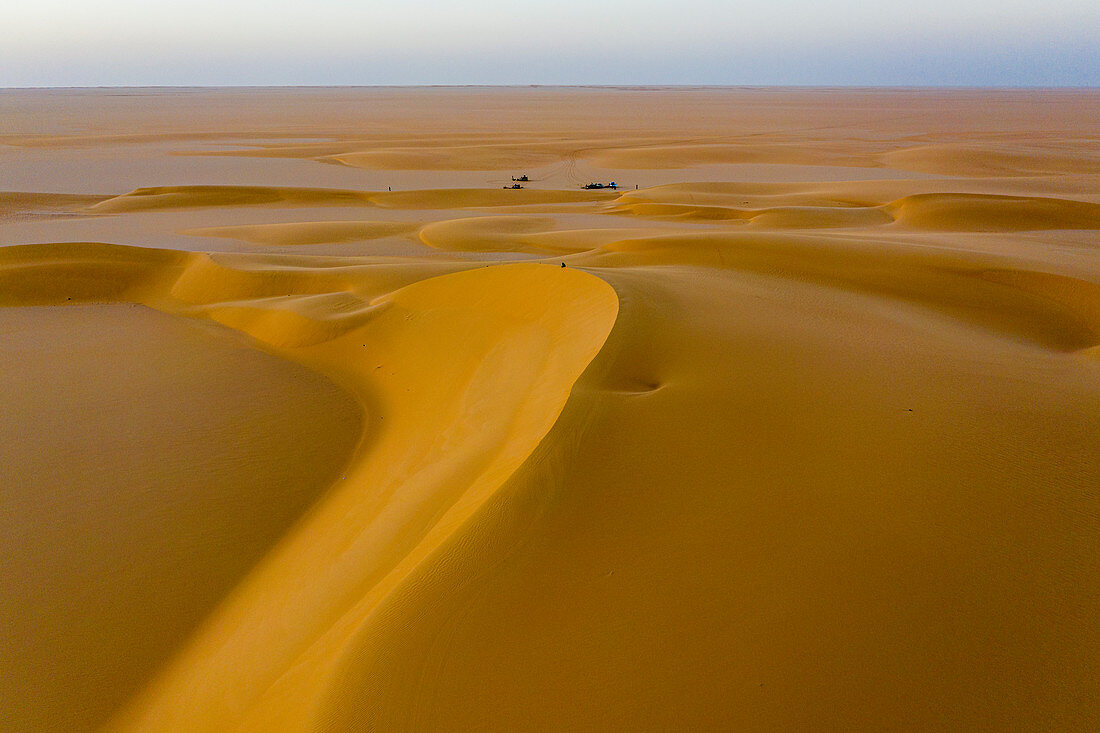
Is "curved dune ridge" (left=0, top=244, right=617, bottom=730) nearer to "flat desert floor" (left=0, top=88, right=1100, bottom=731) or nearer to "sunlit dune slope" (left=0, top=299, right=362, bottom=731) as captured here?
"flat desert floor" (left=0, top=88, right=1100, bottom=731)

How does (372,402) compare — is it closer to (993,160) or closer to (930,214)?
(930,214)

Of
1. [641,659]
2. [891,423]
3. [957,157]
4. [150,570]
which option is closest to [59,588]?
[150,570]

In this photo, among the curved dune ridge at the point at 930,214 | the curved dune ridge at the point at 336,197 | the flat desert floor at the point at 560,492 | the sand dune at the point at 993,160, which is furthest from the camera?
the sand dune at the point at 993,160

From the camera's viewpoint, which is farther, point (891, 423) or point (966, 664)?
point (891, 423)

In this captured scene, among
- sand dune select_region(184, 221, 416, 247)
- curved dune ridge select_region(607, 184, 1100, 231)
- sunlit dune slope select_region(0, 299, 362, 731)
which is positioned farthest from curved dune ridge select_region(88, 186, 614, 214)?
sunlit dune slope select_region(0, 299, 362, 731)

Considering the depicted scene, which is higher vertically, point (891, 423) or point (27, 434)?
point (891, 423)

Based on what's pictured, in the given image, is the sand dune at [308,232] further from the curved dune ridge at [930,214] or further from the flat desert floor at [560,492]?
the curved dune ridge at [930,214]

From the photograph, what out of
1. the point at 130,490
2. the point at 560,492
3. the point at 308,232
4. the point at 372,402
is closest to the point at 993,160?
the point at 308,232

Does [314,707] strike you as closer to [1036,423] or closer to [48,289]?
[1036,423]

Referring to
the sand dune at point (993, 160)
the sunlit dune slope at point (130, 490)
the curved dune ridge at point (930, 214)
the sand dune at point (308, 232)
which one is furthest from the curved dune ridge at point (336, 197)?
Result: the sand dune at point (993, 160)
